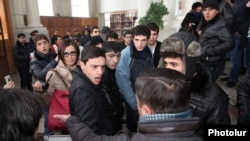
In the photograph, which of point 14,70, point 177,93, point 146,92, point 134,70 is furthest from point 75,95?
point 14,70

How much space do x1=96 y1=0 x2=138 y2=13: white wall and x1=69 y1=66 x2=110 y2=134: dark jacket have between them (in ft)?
40.4

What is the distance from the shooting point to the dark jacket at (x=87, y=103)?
54.2 inches

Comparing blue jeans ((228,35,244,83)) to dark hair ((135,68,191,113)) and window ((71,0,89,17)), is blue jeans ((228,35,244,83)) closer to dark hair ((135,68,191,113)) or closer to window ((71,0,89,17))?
dark hair ((135,68,191,113))

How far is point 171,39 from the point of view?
1739mm

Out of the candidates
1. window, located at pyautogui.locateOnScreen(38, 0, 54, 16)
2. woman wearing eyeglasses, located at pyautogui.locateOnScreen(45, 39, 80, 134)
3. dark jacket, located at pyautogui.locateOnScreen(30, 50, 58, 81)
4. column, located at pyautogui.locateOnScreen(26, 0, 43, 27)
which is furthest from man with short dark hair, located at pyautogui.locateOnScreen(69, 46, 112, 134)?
window, located at pyautogui.locateOnScreen(38, 0, 54, 16)

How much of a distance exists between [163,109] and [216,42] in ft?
6.95

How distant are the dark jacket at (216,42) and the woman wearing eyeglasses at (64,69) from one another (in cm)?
160

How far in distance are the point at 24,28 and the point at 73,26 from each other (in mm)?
6120

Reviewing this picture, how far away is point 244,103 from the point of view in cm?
186

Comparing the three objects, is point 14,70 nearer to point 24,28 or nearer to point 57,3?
point 24,28

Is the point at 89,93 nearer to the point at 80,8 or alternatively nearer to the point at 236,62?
the point at 236,62

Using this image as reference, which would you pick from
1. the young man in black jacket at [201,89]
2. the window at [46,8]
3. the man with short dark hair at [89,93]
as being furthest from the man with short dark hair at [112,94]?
the window at [46,8]

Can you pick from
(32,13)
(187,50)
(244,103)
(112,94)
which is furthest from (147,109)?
(32,13)

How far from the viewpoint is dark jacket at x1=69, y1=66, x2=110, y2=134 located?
1.38 meters
